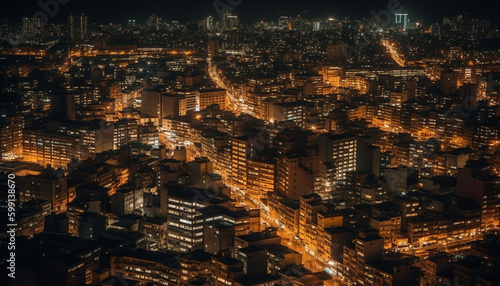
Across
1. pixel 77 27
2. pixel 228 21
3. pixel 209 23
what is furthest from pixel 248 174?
pixel 209 23

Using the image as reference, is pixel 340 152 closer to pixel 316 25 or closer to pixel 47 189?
pixel 47 189

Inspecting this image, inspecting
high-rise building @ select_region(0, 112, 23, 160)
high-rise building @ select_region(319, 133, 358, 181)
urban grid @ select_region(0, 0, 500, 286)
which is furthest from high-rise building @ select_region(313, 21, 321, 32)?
high-rise building @ select_region(319, 133, 358, 181)

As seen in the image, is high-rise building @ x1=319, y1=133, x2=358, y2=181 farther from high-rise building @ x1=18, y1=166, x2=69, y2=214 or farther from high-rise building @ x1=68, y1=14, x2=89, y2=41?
high-rise building @ x1=68, y1=14, x2=89, y2=41

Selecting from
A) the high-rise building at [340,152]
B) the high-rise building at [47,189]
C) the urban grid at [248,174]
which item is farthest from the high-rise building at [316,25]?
the high-rise building at [47,189]

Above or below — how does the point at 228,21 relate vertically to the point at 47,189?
above

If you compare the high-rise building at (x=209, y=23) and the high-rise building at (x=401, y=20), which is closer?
the high-rise building at (x=401, y=20)

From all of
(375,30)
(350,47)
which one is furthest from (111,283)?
(375,30)

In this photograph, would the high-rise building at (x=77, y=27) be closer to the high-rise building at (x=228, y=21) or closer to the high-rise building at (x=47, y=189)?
the high-rise building at (x=228, y=21)

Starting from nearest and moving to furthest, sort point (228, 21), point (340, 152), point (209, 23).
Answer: point (340, 152) < point (228, 21) < point (209, 23)
